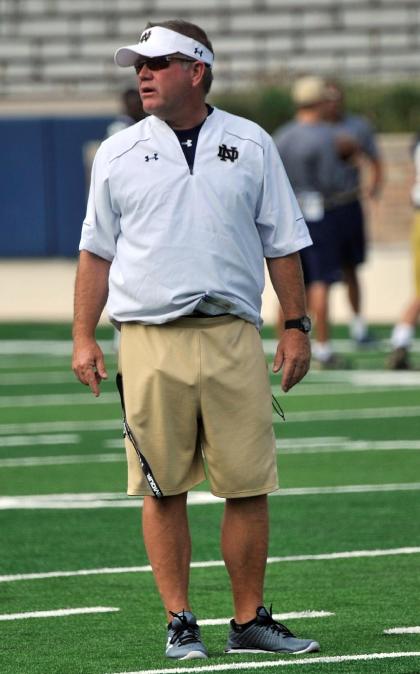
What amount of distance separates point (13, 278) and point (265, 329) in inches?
309

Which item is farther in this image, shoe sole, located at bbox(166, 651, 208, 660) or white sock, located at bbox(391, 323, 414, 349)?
white sock, located at bbox(391, 323, 414, 349)

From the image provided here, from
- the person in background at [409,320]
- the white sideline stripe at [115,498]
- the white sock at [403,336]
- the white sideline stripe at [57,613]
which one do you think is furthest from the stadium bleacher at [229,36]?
the white sideline stripe at [57,613]

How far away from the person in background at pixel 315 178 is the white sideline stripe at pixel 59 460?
4042 mm

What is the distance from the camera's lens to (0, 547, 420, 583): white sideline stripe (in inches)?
278

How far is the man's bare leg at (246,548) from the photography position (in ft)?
18.5

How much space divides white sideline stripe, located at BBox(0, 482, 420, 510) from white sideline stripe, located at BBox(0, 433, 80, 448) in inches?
75.6

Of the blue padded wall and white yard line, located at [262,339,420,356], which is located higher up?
the blue padded wall

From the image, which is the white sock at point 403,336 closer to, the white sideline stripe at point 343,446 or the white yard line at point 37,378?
the white yard line at point 37,378

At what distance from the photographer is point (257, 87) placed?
32.4 meters

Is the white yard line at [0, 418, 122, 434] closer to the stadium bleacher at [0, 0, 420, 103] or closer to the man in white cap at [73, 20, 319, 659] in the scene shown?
the man in white cap at [73, 20, 319, 659]

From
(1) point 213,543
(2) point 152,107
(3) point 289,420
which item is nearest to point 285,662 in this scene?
(2) point 152,107

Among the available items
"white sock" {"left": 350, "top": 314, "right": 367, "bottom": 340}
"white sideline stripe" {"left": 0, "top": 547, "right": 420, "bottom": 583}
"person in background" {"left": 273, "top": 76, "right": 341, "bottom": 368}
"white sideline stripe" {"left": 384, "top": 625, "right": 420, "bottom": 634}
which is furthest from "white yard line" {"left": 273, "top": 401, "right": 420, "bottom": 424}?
"white sideline stripe" {"left": 384, "top": 625, "right": 420, "bottom": 634}

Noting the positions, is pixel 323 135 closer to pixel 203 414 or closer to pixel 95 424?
pixel 95 424

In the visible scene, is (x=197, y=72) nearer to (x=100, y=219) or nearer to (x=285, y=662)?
(x=100, y=219)
